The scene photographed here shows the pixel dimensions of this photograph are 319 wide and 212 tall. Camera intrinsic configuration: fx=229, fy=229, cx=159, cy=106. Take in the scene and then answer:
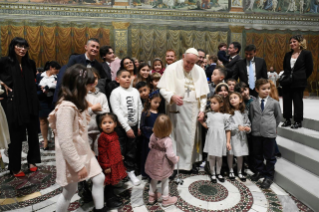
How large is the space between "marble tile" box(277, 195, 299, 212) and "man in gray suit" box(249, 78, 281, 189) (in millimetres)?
274

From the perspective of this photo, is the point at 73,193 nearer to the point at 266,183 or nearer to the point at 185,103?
the point at 185,103

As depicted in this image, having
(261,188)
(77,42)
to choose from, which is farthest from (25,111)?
(77,42)

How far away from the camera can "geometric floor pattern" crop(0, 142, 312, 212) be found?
274 cm

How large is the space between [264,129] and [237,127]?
1.20ft

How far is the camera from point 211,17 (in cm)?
1106

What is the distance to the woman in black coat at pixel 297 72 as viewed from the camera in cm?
399

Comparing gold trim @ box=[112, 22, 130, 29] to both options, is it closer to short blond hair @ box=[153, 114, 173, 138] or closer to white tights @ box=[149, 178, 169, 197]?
short blond hair @ box=[153, 114, 173, 138]

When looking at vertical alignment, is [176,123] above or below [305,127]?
above

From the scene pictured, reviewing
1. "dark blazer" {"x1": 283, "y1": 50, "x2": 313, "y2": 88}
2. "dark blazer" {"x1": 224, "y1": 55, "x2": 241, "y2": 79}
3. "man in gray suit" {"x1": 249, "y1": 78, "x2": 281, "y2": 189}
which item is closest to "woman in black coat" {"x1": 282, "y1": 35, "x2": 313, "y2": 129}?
"dark blazer" {"x1": 283, "y1": 50, "x2": 313, "y2": 88}

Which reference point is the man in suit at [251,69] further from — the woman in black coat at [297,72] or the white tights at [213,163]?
the white tights at [213,163]

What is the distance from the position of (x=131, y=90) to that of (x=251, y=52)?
7.88 ft

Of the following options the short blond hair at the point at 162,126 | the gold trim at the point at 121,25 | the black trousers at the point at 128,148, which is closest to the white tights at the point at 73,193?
the short blond hair at the point at 162,126

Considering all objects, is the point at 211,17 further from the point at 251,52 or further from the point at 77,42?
the point at 251,52

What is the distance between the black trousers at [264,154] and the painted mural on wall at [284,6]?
9.91 metres
